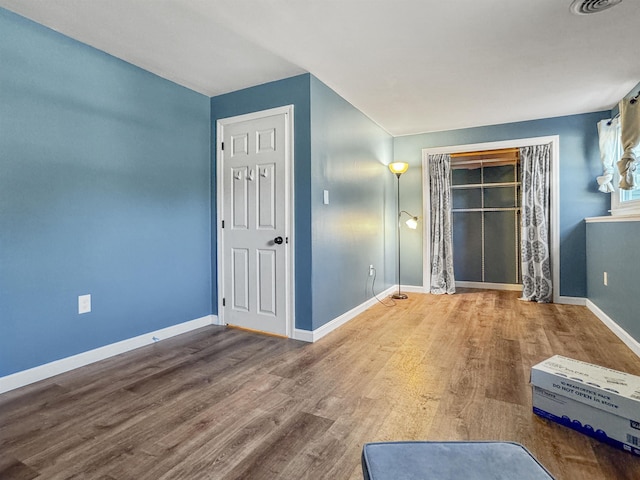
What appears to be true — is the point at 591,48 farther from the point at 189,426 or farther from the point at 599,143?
the point at 189,426

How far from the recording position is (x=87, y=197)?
8.13 ft

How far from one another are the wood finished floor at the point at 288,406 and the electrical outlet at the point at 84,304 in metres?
0.40

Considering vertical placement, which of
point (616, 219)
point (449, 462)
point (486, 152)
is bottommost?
point (449, 462)

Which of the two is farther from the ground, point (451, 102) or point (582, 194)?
point (451, 102)

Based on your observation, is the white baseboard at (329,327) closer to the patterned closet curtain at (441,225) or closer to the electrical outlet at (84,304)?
the patterned closet curtain at (441,225)

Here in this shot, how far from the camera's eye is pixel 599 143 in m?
3.99

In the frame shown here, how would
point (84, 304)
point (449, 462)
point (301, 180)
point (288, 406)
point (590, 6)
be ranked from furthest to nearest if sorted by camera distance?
point (301, 180), point (84, 304), point (590, 6), point (288, 406), point (449, 462)

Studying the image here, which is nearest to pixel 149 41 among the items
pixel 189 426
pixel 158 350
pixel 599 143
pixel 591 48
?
pixel 158 350

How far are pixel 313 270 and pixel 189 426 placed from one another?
155 centimetres

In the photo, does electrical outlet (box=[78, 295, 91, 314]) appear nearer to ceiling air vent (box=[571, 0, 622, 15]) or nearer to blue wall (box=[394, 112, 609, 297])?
ceiling air vent (box=[571, 0, 622, 15])

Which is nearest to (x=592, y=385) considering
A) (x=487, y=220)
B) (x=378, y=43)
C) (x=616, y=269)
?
(x=616, y=269)

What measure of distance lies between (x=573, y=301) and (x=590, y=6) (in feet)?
11.3

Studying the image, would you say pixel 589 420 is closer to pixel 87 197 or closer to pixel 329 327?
pixel 329 327

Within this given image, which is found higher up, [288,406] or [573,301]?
[573,301]
